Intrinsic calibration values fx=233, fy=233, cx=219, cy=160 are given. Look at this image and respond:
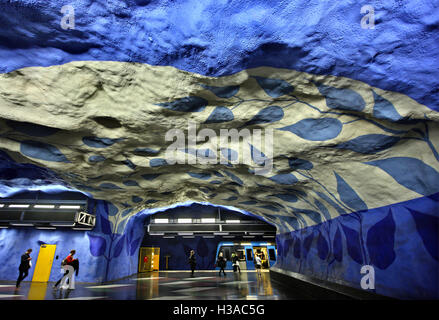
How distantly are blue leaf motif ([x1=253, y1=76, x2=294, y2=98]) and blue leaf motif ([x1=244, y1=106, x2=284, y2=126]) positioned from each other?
17.4 inches

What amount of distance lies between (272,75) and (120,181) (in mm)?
6926

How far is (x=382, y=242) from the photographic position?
5453 mm

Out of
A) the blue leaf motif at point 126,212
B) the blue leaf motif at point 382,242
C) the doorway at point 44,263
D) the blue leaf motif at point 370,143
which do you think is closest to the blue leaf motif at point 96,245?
the blue leaf motif at point 126,212

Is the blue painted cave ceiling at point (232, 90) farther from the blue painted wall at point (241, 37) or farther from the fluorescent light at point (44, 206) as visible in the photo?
the fluorescent light at point (44, 206)

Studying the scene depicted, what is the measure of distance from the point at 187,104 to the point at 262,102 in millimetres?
1541

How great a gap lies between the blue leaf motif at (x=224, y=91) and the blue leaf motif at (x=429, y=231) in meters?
4.38

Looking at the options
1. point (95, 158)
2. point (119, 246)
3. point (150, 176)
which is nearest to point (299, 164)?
point (150, 176)

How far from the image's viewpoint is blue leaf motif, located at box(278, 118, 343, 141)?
4950mm

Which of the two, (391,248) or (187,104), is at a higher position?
(187,104)

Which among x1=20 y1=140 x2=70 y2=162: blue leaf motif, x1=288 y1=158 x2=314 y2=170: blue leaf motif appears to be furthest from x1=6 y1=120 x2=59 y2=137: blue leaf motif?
x1=288 y1=158 x2=314 y2=170: blue leaf motif

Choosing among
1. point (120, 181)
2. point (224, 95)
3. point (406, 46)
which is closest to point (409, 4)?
point (406, 46)

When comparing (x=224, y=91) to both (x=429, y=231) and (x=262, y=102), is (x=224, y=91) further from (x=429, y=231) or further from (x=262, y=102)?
(x=429, y=231)

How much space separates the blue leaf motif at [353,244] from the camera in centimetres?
631

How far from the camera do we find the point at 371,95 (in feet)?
13.2
